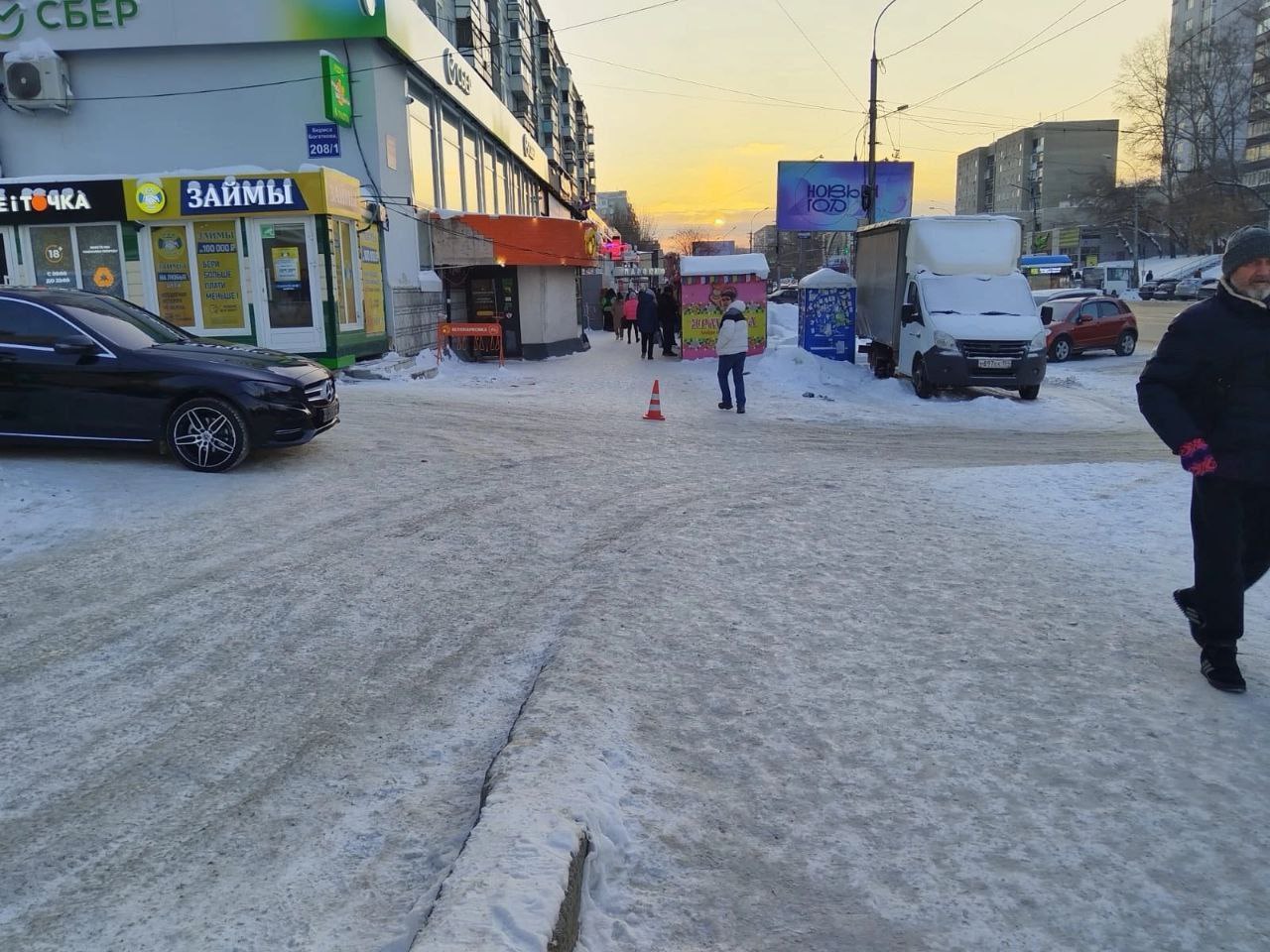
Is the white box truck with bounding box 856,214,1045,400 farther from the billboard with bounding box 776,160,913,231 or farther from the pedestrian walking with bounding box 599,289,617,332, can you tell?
the pedestrian walking with bounding box 599,289,617,332

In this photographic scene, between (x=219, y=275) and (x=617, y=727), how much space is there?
16.2 metres

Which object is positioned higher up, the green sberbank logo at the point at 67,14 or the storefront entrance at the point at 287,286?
the green sberbank logo at the point at 67,14

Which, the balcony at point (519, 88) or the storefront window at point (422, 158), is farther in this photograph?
the balcony at point (519, 88)

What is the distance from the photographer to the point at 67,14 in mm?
22734

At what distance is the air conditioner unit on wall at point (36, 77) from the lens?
2262 cm

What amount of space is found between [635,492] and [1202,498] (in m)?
4.97

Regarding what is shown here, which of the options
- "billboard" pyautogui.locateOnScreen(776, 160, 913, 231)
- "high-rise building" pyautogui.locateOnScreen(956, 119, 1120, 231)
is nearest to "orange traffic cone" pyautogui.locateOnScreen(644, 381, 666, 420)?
"billboard" pyautogui.locateOnScreen(776, 160, 913, 231)

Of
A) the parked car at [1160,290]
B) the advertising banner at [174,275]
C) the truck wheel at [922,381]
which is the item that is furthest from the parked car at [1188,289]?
the advertising banner at [174,275]

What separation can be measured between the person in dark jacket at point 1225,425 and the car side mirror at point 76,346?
326 inches

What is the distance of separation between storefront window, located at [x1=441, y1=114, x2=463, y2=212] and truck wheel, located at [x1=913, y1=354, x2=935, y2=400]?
16.9 metres

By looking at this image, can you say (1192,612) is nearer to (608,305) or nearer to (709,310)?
(709,310)

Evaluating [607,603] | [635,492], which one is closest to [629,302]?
[635,492]

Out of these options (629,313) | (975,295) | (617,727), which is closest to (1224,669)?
(617,727)

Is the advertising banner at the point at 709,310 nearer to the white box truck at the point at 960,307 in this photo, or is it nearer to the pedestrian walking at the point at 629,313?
the white box truck at the point at 960,307
